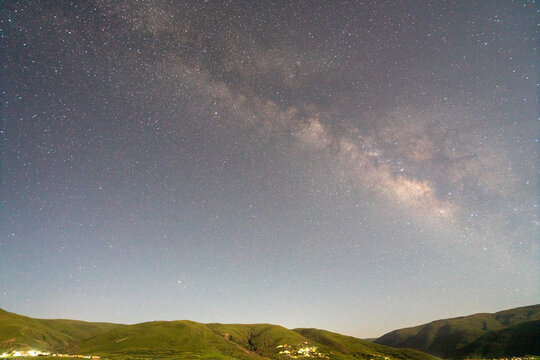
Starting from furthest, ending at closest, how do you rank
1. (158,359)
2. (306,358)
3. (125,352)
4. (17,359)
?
(306,358) → (125,352) → (158,359) → (17,359)

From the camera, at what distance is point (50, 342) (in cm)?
19625

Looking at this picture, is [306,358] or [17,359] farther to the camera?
[306,358]

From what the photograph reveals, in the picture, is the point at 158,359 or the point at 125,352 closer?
the point at 158,359

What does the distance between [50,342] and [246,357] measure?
137172mm

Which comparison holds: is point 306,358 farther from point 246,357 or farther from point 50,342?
point 50,342

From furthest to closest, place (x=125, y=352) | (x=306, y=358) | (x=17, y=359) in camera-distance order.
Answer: (x=306, y=358) < (x=125, y=352) < (x=17, y=359)

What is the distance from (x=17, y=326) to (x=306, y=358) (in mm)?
198896

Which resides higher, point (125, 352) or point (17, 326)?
point (17, 326)

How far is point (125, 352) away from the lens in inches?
7170

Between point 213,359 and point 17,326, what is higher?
point 17,326

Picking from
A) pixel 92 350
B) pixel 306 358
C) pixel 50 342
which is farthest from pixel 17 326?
pixel 306 358

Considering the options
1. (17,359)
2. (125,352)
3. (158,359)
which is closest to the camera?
(17,359)

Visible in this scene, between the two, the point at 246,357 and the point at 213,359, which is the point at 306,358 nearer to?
the point at 246,357

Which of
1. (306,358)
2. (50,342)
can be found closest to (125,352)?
(50,342)
